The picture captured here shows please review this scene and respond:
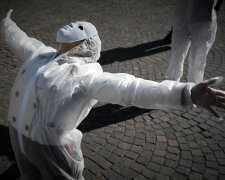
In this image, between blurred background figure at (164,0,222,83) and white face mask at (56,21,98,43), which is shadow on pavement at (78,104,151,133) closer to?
blurred background figure at (164,0,222,83)

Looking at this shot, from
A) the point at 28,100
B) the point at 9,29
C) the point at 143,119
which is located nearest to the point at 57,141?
the point at 28,100

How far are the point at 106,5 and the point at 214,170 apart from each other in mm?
9902

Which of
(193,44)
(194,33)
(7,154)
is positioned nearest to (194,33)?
(194,33)

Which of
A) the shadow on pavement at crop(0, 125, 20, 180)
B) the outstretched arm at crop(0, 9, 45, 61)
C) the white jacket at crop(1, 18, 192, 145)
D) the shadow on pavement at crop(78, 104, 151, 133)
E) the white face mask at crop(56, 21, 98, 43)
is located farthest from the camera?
the shadow on pavement at crop(78, 104, 151, 133)

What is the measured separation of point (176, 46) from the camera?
4.06 m

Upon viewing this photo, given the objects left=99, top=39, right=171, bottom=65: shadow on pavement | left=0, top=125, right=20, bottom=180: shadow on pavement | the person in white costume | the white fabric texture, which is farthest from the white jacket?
left=99, top=39, right=171, bottom=65: shadow on pavement

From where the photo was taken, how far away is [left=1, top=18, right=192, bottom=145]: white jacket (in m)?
1.47

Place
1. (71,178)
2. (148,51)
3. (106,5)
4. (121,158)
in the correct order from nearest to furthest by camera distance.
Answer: (71,178) → (121,158) → (148,51) → (106,5)

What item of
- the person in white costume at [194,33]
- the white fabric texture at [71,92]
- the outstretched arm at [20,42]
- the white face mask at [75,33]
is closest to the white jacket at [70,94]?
the white fabric texture at [71,92]

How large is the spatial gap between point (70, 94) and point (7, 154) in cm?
228

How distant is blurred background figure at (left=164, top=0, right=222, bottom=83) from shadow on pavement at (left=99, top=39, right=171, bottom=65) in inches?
81.8

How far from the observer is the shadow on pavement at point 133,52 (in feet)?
19.5

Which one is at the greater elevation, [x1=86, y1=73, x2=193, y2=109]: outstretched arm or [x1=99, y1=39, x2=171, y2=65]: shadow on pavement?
[x1=86, y1=73, x2=193, y2=109]: outstretched arm

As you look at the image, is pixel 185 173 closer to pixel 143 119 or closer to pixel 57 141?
pixel 143 119
